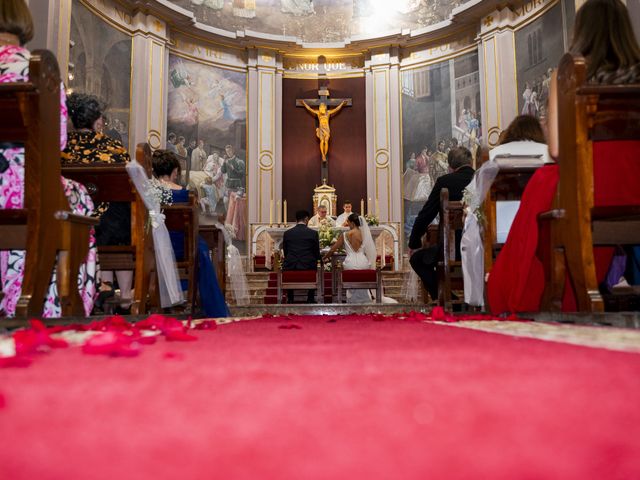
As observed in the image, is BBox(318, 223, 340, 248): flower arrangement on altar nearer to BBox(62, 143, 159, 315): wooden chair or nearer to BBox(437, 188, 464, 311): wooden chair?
BBox(437, 188, 464, 311): wooden chair

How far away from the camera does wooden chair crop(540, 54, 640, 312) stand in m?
2.52

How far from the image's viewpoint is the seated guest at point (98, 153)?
12.6 ft

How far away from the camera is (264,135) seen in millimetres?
12758

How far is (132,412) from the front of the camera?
0.74 metres

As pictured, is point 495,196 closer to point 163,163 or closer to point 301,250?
point 163,163

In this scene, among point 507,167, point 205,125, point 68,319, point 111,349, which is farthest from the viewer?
point 205,125

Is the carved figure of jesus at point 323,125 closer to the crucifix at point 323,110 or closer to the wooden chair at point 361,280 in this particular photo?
the crucifix at point 323,110

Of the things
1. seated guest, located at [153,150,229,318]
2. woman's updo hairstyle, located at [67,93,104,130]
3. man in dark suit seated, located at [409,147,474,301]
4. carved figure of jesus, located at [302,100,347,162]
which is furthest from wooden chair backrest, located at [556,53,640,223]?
carved figure of jesus, located at [302,100,347,162]

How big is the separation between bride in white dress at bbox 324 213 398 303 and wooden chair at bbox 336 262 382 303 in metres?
0.60

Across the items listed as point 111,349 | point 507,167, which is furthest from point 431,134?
point 111,349

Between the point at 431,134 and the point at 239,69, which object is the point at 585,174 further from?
the point at 239,69

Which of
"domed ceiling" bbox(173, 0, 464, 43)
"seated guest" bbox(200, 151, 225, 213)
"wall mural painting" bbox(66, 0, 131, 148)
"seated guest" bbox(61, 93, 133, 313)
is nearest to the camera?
"seated guest" bbox(61, 93, 133, 313)

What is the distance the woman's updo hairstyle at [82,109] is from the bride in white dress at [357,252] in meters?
4.52

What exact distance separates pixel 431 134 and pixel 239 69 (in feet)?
14.8
